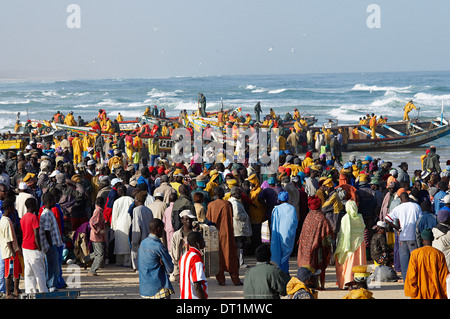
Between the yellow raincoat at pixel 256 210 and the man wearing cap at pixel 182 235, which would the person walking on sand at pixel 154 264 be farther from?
the yellow raincoat at pixel 256 210

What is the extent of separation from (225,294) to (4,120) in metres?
50.8

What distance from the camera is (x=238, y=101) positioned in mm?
81625

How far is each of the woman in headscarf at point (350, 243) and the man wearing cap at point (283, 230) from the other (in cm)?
60

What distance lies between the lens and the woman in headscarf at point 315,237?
338 inches

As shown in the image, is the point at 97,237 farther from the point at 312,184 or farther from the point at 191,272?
the point at 312,184

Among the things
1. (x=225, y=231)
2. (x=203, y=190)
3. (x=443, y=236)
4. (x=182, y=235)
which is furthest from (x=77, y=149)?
(x=443, y=236)

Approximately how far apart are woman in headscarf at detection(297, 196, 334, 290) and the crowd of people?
1 cm

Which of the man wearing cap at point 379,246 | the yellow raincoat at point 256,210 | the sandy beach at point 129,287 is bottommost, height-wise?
the sandy beach at point 129,287

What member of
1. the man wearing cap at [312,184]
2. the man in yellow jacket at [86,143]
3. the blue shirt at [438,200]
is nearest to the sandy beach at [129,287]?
the blue shirt at [438,200]

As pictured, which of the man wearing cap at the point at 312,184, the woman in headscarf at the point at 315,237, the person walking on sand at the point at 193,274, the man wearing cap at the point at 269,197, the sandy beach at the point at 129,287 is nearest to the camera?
the person walking on sand at the point at 193,274

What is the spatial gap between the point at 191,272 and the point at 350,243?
3074 mm

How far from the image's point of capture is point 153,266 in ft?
22.5

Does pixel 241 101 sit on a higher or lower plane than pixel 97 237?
lower
